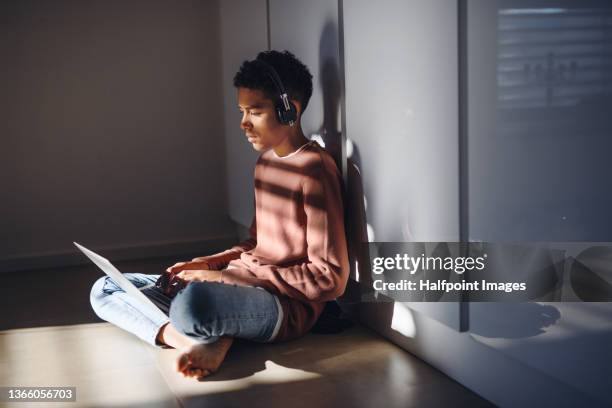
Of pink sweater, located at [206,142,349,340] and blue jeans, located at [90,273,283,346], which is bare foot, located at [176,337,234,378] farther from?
pink sweater, located at [206,142,349,340]

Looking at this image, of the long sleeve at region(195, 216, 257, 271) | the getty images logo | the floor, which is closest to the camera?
the getty images logo

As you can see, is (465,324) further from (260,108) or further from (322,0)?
(322,0)

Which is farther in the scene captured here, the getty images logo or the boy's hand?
the boy's hand

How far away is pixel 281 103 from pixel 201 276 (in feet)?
1.78

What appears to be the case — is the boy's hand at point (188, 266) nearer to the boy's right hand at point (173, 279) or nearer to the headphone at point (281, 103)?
the boy's right hand at point (173, 279)

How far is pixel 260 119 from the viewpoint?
6.82 feet

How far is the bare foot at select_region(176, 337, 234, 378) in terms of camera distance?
1.85 metres

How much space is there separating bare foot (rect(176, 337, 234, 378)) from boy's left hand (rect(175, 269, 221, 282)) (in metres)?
0.20

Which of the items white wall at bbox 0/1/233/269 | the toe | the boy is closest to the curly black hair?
the boy

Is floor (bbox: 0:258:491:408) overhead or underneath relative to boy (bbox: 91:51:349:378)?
underneath

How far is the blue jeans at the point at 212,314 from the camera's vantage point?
1853 millimetres

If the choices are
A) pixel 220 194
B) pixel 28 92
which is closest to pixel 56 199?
pixel 28 92

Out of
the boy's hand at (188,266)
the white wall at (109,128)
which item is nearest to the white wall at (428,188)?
the boy's hand at (188,266)

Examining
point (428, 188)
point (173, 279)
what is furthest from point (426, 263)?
point (173, 279)
